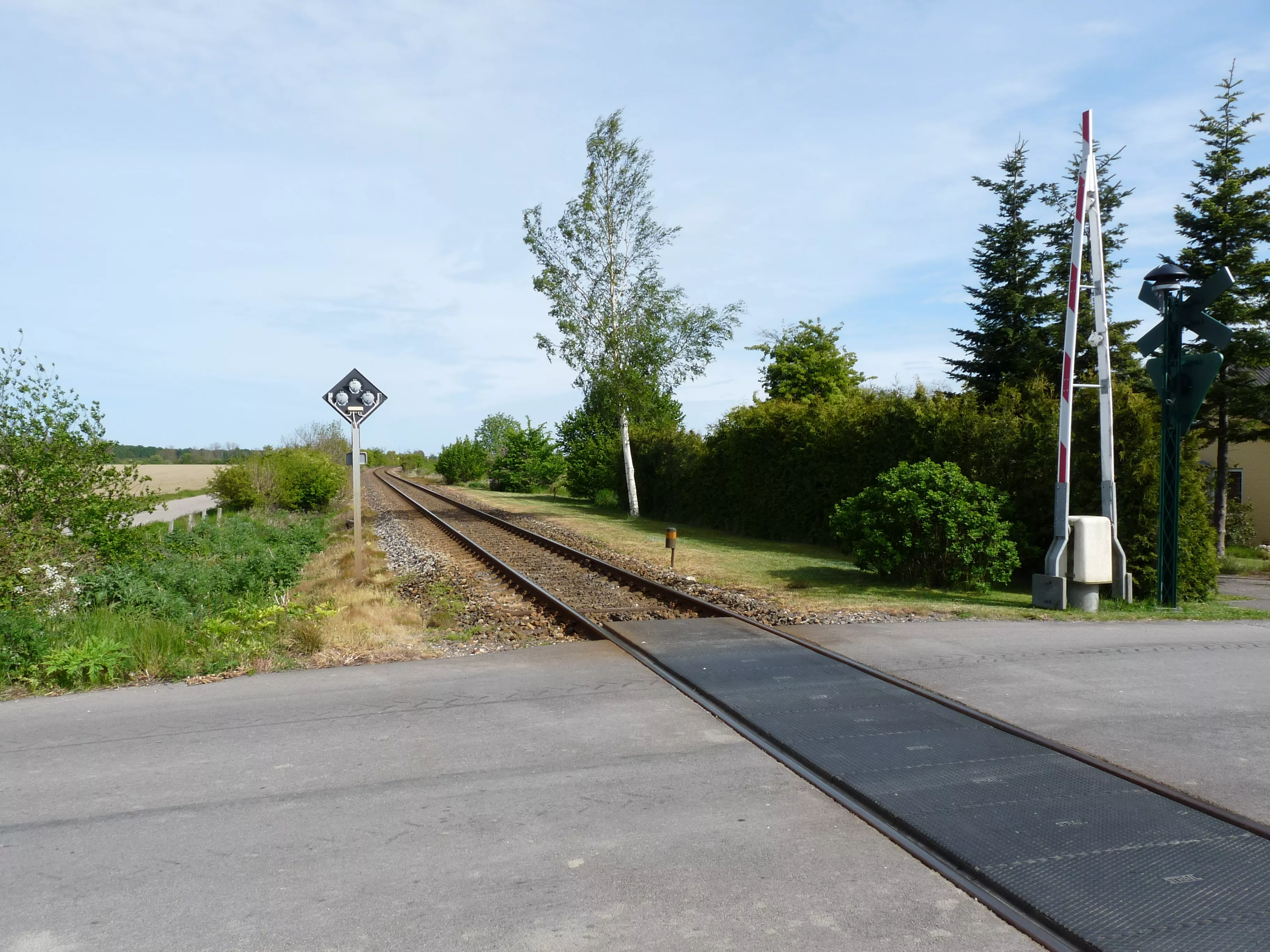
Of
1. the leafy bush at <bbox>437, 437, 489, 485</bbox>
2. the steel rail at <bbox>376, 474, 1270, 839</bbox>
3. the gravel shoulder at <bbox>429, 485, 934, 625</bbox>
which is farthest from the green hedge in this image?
the leafy bush at <bbox>437, 437, 489, 485</bbox>

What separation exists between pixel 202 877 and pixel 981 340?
28.3 meters

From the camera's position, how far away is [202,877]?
3.74m

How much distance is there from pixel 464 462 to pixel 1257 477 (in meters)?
51.6

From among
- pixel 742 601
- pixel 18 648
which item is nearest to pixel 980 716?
pixel 742 601

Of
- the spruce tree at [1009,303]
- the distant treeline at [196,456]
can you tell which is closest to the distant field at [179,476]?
the distant treeline at [196,456]

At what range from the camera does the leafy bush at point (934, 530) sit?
41.1 ft

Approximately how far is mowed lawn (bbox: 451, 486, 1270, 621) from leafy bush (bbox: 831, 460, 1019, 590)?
1.06ft

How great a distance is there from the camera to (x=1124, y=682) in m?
6.89

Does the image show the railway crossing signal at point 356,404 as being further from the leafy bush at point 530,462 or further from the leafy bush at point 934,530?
the leafy bush at point 530,462

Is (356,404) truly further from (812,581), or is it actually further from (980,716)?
(980,716)

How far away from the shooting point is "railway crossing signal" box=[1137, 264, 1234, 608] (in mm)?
10539

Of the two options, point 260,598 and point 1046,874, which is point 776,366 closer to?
point 260,598

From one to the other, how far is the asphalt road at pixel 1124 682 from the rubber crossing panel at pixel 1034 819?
16.7 inches

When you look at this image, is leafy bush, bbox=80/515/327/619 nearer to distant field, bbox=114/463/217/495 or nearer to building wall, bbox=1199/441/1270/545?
distant field, bbox=114/463/217/495
